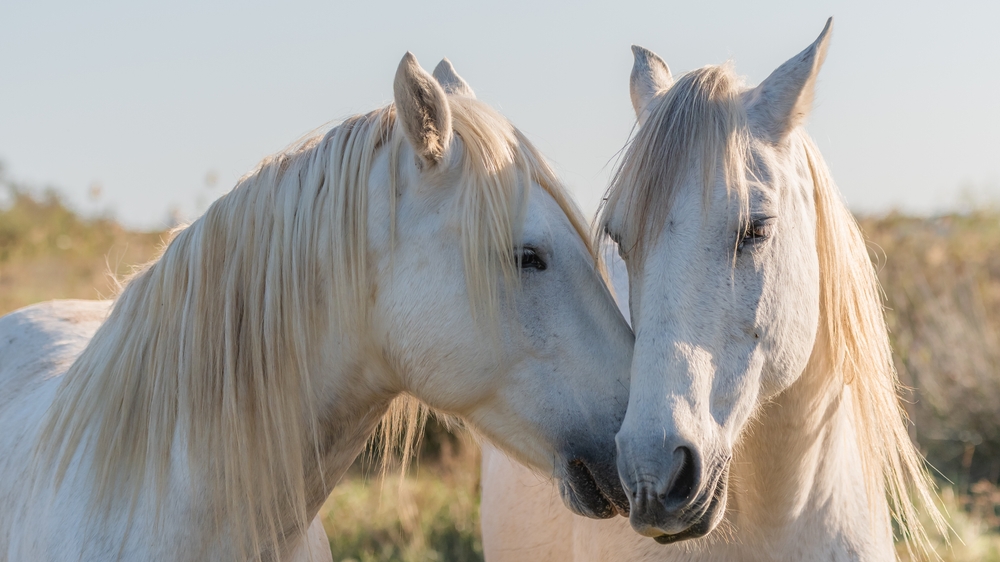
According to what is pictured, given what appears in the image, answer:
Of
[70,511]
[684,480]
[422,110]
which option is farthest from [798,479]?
[70,511]

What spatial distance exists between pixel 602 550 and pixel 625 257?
92 cm

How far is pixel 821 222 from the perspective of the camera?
201 centimetres

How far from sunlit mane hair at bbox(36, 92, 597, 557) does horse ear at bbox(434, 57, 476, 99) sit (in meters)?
0.33

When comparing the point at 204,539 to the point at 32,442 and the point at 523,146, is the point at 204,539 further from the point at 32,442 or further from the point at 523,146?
the point at 523,146

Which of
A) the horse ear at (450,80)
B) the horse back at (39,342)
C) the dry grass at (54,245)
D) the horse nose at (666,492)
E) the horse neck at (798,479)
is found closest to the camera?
the horse nose at (666,492)

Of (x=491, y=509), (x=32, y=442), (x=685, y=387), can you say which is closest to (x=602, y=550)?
(x=685, y=387)

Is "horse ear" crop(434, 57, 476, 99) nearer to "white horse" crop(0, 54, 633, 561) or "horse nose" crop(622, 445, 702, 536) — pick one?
"white horse" crop(0, 54, 633, 561)

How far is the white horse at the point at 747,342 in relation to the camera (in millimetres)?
1628

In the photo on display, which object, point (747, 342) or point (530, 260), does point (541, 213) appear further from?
point (747, 342)

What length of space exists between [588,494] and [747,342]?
0.51 meters

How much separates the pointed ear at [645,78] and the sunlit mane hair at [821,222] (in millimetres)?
288

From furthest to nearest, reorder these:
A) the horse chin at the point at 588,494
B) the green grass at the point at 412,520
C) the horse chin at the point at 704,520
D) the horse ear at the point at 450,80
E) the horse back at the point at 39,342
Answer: the green grass at the point at 412,520
the horse back at the point at 39,342
the horse ear at the point at 450,80
the horse chin at the point at 588,494
the horse chin at the point at 704,520

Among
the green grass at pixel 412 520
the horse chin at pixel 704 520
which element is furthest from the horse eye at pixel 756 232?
the green grass at pixel 412 520

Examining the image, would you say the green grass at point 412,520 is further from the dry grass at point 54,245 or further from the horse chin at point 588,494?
the dry grass at point 54,245
